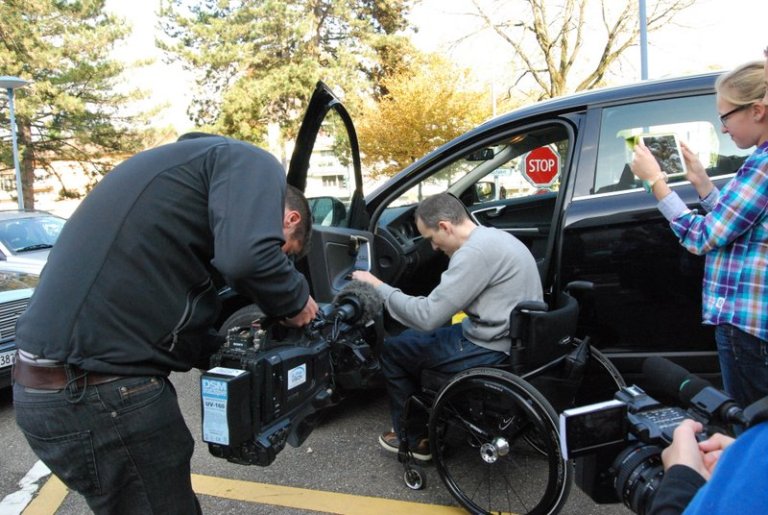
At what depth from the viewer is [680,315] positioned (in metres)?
2.55

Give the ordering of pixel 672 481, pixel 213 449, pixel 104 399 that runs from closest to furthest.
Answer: pixel 672 481
pixel 104 399
pixel 213 449

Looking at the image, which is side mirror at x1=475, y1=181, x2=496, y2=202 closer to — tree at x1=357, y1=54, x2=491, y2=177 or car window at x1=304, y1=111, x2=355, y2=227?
car window at x1=304, y1=111, x2=355, y2=227

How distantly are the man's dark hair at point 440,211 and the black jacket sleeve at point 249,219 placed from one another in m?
1.26

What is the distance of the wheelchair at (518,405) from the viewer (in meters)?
2.16

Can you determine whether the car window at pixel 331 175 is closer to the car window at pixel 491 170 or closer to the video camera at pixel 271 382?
the car window at pixel 491 170

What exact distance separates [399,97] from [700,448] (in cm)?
2011

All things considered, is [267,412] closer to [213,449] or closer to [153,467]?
[213,449]

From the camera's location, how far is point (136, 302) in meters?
1.44

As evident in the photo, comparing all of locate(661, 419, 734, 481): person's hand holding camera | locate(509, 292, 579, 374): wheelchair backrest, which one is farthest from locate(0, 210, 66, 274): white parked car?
locate(661, 419, 734, 481): person's hand holding camera

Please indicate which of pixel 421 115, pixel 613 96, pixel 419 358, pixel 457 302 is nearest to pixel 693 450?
pixel 457 302

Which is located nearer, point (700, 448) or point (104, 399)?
point (700, 448)

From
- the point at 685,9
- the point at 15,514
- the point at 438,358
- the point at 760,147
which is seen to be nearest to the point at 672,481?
the point at 760,147

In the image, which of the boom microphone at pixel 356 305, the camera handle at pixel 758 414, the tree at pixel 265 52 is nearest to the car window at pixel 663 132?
the boom microphone at pixel 356 305

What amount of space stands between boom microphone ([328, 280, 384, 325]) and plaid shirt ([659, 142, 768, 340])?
4.05 feet
